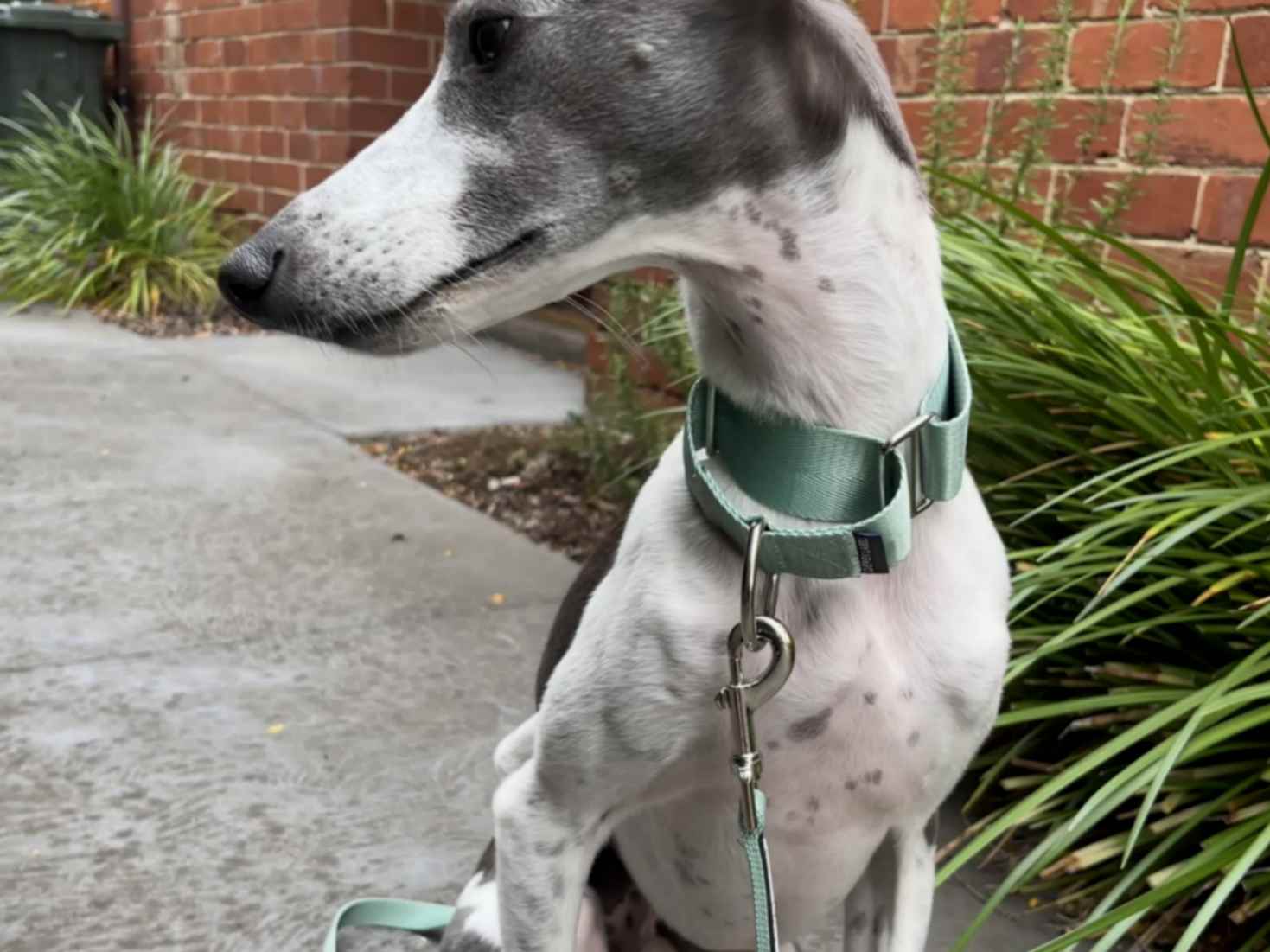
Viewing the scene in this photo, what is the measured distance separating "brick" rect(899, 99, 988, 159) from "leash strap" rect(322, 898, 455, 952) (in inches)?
103

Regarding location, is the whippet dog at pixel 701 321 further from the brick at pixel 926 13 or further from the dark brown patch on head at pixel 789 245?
the brick at pixel 926 13

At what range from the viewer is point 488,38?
1403 millimetres

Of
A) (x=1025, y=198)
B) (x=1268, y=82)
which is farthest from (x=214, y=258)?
(x=1268, y=82)

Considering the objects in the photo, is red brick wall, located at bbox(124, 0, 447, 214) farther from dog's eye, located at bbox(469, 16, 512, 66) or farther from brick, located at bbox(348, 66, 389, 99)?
dog's eye, located at bbox(469, 16, 512, 66)

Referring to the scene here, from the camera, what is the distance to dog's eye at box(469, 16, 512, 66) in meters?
1.39

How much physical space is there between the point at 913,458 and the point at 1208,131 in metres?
2.28

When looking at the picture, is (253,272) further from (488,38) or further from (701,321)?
(701,321)

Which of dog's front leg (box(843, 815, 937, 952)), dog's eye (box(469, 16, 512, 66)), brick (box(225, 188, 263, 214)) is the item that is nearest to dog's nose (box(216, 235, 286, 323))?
dog's eye (box(469, 16, 512, 66))

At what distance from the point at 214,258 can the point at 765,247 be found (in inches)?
325

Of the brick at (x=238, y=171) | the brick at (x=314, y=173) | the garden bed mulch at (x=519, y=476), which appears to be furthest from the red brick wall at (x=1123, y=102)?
the brick at (x=238, y=171)

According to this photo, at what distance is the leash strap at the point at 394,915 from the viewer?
6.76 feet

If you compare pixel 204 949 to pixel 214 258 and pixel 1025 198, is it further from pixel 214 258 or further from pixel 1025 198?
pixel 214 258

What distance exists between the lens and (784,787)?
1.59 m

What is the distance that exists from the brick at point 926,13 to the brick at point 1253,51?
2.51 ft
